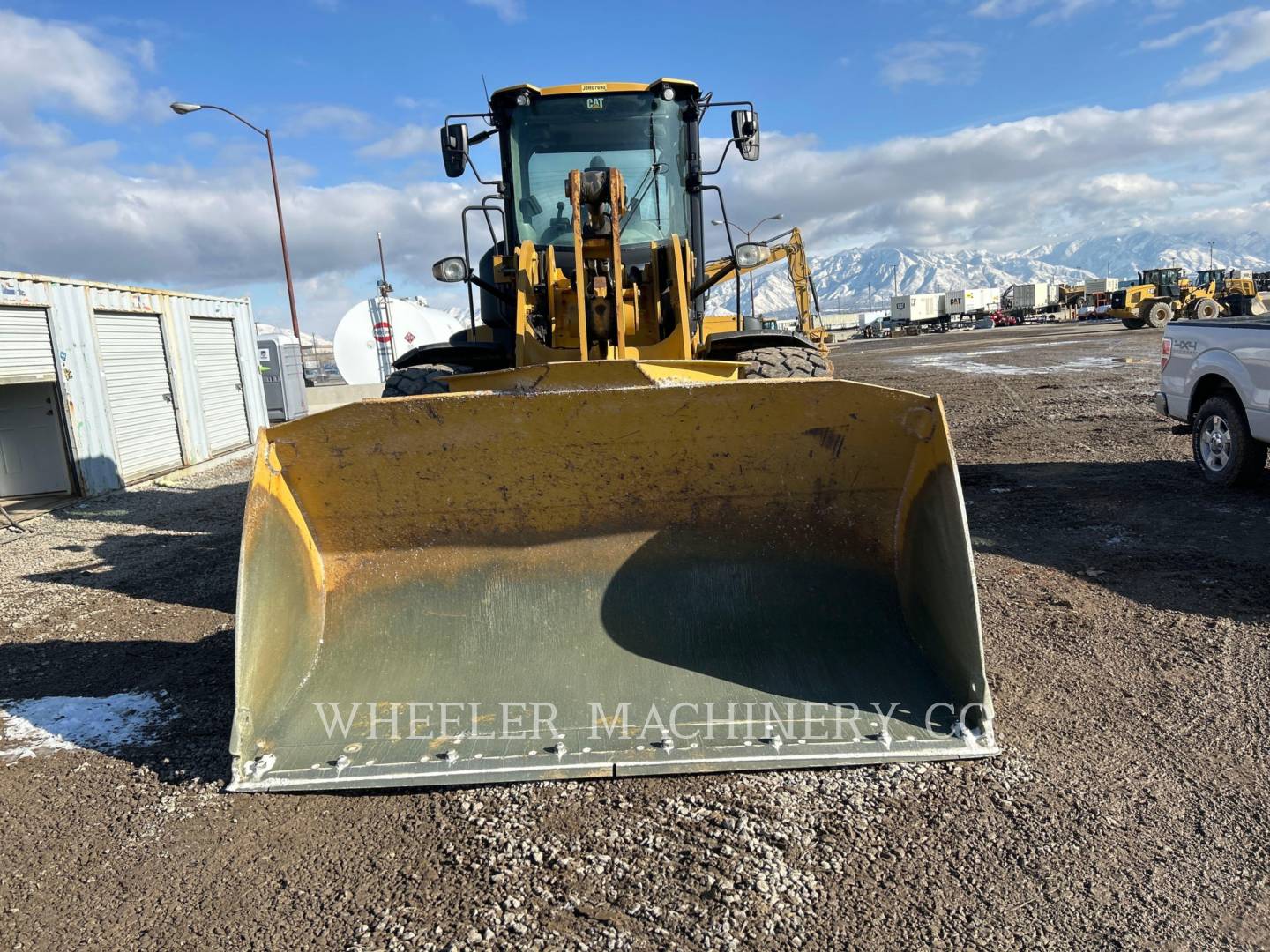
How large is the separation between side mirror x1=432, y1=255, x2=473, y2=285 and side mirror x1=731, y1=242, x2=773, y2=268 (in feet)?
5.73

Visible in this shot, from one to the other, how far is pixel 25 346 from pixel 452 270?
694 cm

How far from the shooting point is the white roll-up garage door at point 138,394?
10953 mm

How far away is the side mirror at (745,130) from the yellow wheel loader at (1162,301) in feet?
121

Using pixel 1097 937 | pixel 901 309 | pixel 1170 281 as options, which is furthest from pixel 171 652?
pixel 901 309

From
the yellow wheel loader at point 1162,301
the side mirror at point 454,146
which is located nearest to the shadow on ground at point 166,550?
the side mirror at point 454,146

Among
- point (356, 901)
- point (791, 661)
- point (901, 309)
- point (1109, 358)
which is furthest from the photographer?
point (901, 309)

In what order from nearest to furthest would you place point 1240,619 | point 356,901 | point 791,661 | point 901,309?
point 356,901, point 791,661, point 1240,619, point 901,309

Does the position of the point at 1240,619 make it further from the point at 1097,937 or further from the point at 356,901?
the point at 356,901

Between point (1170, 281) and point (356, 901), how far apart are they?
4969cm

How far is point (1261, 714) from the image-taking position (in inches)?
127

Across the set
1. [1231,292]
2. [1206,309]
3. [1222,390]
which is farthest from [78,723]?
[1231,292]

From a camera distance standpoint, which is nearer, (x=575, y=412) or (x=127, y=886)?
(x=127, y=886)

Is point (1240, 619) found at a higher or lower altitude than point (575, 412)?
lower

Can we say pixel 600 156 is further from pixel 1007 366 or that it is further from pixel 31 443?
pixel 1007 366
